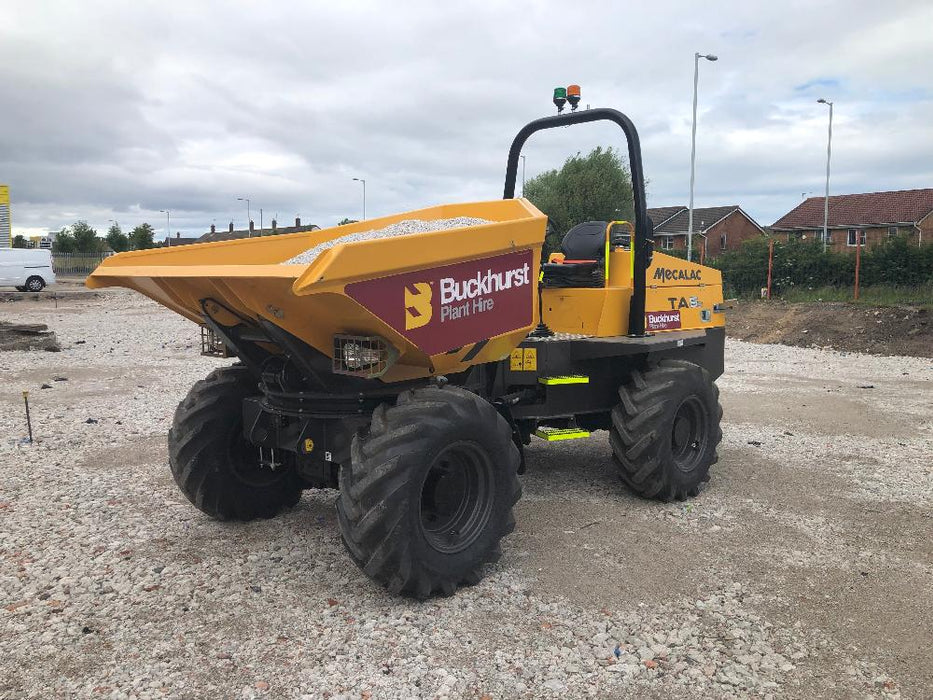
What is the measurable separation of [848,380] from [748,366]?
1939 millimetres

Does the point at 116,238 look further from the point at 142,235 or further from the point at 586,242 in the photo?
the point at 586,242

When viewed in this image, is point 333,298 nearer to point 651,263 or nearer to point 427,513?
point 427,513

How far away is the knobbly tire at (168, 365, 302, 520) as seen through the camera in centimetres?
464

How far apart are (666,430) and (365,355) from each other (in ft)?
8.39

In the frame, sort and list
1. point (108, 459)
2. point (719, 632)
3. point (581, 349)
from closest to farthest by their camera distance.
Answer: point (719, 632) → point (581, 349) → point (108, 459)

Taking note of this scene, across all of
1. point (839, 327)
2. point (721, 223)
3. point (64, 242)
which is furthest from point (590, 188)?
point (64, 242)

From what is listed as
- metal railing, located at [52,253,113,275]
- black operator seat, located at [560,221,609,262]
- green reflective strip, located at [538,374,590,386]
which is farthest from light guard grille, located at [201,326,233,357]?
metal railing, located at [52,253,113,275]

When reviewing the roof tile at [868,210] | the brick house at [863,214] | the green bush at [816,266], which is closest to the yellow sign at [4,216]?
the green bush at [816,266]

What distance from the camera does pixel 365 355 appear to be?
3693 millimetres

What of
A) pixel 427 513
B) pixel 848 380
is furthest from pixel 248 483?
pixel 848 380

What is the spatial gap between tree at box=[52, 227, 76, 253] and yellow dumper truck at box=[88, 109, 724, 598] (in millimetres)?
64024

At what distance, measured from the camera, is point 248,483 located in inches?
192

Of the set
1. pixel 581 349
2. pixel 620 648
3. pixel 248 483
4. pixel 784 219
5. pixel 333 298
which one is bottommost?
pixel 620 648

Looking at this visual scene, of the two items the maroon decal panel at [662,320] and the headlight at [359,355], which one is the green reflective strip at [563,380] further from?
the headlight at [359,355]
